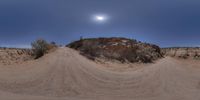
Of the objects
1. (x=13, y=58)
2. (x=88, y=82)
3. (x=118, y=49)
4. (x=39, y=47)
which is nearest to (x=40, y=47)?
(x=39, y=47)

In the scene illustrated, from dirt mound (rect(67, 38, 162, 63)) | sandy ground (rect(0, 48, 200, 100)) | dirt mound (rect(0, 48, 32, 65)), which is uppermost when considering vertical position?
dirt mound (rect(67, 38, 162, 63))

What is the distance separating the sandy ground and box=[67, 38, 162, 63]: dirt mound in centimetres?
484

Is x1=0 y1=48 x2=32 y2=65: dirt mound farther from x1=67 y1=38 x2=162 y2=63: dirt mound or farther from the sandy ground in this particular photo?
x1=67 y1=38 x2=162 y2=63: dirt mound

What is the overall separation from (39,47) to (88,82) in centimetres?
1204

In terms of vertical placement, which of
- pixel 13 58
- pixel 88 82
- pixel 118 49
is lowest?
pixel 88 82

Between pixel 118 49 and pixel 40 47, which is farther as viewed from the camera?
pixel 118 49

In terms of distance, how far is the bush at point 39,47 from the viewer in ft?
98.9

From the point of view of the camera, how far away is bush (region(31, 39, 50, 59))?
1187 inches

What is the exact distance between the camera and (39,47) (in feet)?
101

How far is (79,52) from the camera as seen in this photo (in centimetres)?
3228

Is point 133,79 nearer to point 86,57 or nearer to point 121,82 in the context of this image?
point 121,82

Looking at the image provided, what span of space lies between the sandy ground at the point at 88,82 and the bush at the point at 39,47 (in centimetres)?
329

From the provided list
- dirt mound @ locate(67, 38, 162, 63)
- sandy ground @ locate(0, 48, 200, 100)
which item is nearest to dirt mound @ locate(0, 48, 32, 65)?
sandy ground @ locate(0, 48, 200, 100)

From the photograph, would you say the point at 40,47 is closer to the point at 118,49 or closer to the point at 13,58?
the point at 13,58
